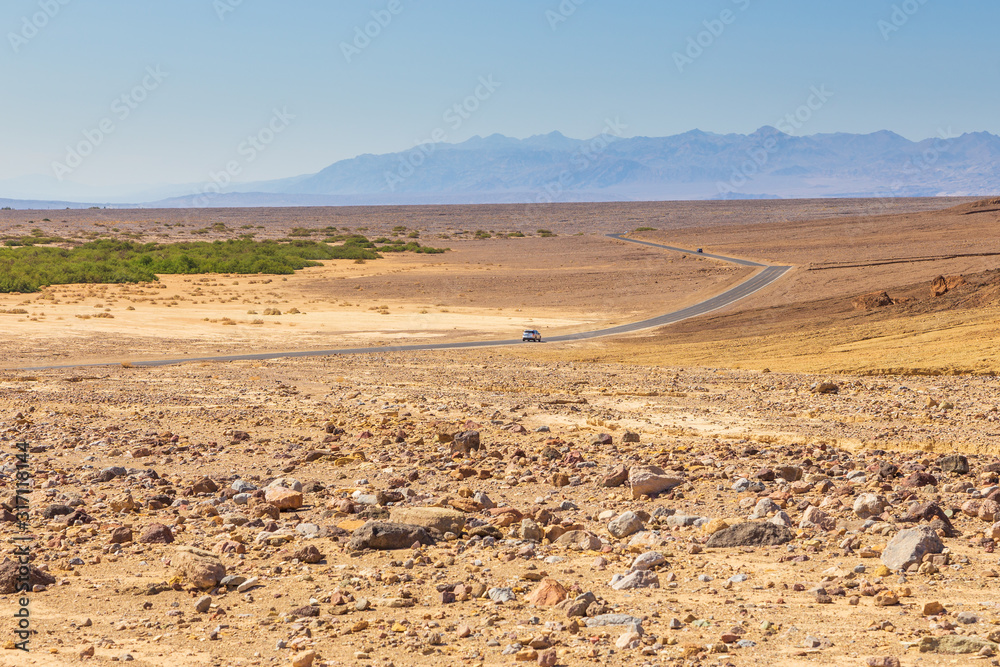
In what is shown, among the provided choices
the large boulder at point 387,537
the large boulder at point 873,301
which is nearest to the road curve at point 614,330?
the large boulder at point 873,301

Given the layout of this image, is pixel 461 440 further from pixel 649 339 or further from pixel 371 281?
pixel 371 281

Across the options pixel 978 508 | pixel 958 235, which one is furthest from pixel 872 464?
pixel 958 235

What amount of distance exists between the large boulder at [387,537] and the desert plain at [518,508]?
29 millimetres

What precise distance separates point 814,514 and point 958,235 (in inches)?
3916

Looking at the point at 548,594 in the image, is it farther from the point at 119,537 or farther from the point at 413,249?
the point at 413,249

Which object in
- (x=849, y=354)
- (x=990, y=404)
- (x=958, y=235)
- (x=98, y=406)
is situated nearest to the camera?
(x=990, y=404)

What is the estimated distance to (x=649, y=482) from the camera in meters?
12.3

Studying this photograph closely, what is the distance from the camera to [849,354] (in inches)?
1275

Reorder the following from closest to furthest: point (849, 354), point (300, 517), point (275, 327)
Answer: point (300, 517) < point (849, 354) < point (275, 327)

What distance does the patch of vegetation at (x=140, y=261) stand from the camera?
7594cm

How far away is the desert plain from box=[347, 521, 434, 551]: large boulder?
3cm

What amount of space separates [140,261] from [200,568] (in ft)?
286

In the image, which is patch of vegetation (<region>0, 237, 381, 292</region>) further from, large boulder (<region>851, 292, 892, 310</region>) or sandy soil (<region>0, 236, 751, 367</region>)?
large boulder (<region>851, 292, 892, 310</region>)

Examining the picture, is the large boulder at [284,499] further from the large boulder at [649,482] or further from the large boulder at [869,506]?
the large boulder at [869,506]
